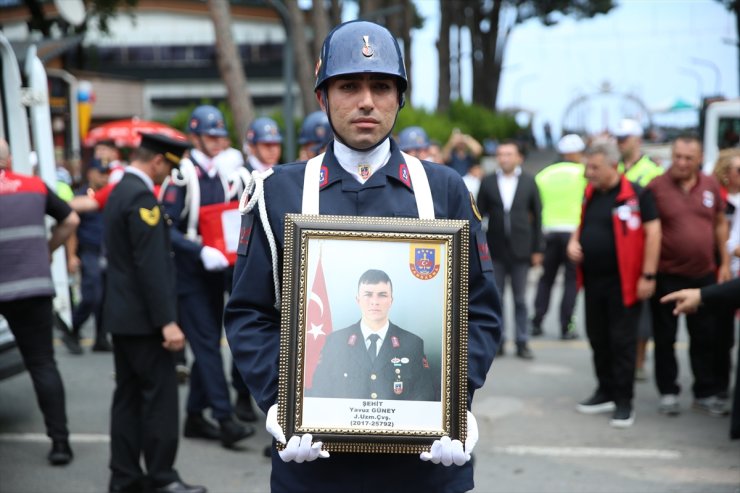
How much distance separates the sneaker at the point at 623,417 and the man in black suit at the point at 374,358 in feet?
16.7

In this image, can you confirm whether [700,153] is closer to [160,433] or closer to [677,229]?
[677,229]

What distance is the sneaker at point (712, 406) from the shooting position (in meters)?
7.48

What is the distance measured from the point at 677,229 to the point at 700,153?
1.97 ft

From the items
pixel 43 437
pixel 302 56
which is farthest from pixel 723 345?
pixel 302 56

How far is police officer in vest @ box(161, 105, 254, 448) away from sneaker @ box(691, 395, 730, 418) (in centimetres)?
350

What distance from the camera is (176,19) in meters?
54.2

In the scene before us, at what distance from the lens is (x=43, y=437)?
22.4 feet

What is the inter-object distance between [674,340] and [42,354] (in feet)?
15.1

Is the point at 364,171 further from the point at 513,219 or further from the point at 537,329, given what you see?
the point at 537,329

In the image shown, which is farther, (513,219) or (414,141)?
(513,219)

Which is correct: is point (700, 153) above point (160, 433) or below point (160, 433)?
above

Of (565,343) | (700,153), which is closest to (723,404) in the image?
(700,153)

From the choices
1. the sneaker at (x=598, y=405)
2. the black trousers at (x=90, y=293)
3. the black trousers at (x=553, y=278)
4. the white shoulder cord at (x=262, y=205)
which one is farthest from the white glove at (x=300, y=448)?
the black trousers at (x=553, y=278)

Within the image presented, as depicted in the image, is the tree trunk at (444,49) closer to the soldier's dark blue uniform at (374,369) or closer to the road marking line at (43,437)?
the road marking line at (43,437)
